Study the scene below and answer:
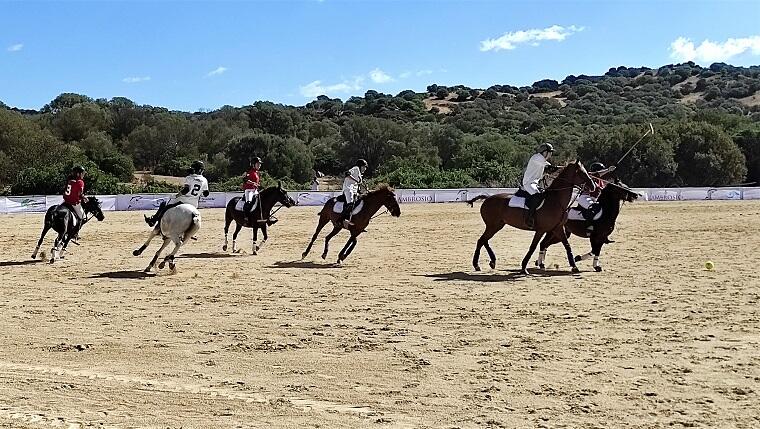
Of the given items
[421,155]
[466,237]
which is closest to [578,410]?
[466,237]

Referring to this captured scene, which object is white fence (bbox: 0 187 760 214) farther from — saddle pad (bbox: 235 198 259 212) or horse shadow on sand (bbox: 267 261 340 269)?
horse shadow on sand (bbox: 267 261 340 269)

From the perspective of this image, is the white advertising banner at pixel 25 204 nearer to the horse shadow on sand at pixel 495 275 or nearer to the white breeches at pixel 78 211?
the white breeches at pixel 78 211

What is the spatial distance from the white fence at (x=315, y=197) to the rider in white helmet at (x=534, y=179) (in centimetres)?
1989

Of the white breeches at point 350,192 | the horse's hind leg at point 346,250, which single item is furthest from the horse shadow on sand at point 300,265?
the white breeches at point 350,192

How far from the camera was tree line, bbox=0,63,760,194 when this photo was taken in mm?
58906

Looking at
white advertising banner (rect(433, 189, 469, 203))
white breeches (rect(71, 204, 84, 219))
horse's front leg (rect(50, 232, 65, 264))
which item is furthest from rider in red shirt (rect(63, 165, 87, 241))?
white advertising banner (rect(433, 189, 469, 203))

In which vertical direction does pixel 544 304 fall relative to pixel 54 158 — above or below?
below

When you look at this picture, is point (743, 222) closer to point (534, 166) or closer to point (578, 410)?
point (534, 166)

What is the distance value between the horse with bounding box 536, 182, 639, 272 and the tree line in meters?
36.8

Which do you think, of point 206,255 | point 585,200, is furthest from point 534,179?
point 206,255

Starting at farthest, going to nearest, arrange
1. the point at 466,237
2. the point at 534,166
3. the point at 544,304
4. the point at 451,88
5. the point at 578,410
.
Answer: the point at 451,88 → the point at 466,237 → the point at 534,166 → the point at 544,304 → the point at 578,410

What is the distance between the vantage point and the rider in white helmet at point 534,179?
15562mm

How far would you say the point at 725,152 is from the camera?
60.8 meters

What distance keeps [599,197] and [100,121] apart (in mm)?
76047
